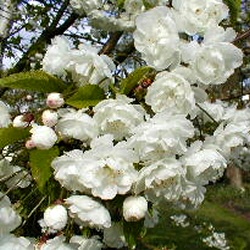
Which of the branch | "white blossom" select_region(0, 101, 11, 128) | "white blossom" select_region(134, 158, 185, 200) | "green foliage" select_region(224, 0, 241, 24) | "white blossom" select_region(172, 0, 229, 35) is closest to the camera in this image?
"white blossom" select_region(134, 158, 185, 200)

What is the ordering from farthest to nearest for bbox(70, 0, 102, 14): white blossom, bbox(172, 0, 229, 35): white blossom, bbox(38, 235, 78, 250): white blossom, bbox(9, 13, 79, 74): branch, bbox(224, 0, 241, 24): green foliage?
1. bbox(9, 13, 79, 74): branch
2. bbox(70, 0, 102, 14): white blossom
3. bbox(224, 0, 241, 24): green foliage
4. bbox(172, 0, 229, 35): white blossom
5. bbox(38, 235, 78, 250): white blossom

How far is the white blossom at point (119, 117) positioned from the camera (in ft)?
4.40

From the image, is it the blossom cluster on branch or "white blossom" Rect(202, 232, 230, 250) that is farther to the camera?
"white blossom" Rect(202, 232, 230, 250)

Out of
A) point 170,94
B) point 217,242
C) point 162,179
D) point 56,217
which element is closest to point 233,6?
point 170,94

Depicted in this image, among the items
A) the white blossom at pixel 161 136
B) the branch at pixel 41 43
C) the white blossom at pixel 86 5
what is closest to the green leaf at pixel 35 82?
the white blossom at pixel 161 136

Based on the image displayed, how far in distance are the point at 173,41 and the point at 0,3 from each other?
3.30m

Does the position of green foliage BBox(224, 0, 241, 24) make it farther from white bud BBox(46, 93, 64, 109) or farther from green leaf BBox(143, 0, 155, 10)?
white bud BBox(46, 93, 64, 109)

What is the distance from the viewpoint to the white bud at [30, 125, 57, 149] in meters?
1.30

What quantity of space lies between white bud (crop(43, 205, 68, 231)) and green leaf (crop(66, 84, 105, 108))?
0.25 m

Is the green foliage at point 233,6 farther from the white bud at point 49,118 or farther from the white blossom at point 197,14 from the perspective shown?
the white bud at point 49,118

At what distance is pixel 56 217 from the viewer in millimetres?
1304

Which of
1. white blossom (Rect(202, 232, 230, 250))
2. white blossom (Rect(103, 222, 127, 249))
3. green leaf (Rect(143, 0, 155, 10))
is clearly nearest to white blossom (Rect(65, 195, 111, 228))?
white blossom (Rect(103, 222, 127, 249))

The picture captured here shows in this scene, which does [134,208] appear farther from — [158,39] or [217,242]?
[217,242]

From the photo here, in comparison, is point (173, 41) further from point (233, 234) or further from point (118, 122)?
point (233, 234)
